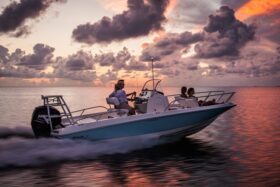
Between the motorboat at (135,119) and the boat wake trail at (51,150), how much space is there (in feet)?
0.92

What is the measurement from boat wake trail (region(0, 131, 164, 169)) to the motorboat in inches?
11.0

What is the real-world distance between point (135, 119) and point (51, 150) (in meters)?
3.39

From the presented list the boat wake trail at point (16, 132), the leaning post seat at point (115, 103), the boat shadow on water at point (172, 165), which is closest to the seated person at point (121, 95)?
the leaning post seat at point (115, 103)

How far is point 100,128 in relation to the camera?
14641 mm

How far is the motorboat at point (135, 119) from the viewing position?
47.8ft

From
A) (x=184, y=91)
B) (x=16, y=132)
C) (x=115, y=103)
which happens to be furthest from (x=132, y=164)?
(x=16, y=132)

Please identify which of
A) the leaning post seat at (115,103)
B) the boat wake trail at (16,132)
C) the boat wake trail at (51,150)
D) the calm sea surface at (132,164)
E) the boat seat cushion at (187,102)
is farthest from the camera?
the boat wake trail at (16,132)

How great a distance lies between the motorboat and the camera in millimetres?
14570

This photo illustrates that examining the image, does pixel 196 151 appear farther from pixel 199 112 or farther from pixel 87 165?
pixel 87 165

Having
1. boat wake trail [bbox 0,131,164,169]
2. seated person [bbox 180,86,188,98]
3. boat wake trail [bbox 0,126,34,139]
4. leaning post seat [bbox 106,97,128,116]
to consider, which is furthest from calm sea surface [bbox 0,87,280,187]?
boat wake trail [bbox 0,126,34,139]

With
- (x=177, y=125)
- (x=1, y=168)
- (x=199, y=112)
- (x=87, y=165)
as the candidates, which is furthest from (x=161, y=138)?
(x=1, y=168)

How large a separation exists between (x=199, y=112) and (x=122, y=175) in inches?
214

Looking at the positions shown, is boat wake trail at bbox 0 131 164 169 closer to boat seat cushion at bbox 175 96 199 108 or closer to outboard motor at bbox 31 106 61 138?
outboard motor at bbox 31 106 61 138

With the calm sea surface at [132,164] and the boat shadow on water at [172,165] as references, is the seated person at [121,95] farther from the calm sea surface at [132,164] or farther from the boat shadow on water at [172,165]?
the boat shadow on water at [172,165]
